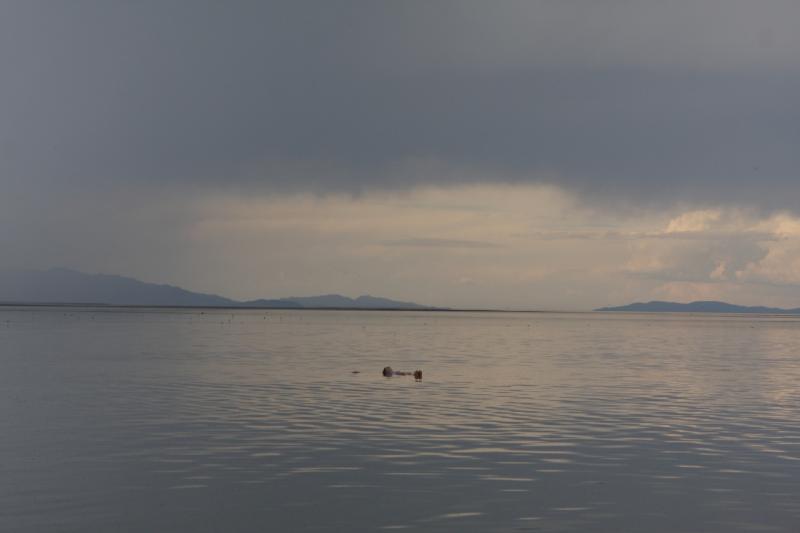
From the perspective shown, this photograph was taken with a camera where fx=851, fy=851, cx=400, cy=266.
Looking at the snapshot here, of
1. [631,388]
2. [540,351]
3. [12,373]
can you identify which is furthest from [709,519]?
[540,351]

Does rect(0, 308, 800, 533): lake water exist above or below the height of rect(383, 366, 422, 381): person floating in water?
below

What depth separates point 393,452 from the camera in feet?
98.6

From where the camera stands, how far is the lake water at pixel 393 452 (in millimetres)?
21281

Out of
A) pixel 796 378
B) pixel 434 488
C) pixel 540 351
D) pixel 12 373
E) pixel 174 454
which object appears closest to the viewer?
pixel 434 488

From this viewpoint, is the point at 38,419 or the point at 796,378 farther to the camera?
the point at 796,378

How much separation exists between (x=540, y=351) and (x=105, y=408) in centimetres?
6350

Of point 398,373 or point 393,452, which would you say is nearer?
point 393,452

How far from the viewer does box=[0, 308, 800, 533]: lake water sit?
69.8 feet

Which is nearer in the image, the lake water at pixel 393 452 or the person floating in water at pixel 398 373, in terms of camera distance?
the lake water at pixel 393 452

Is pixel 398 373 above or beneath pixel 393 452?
above

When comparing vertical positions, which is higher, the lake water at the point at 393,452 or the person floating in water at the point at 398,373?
the person floating in water at the point at 398,373

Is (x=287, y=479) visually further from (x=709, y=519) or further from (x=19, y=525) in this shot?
(x=709, y=519)

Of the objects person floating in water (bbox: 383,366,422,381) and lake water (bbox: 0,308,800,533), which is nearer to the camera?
lake water (bbox: 0,308,800,533)

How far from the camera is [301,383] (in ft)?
180
